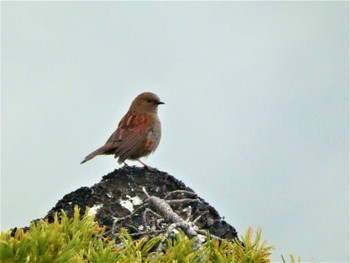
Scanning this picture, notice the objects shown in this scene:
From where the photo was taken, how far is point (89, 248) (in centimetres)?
449

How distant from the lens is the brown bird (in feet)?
39.6

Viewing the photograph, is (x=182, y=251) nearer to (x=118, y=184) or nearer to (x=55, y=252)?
(x=55, y=252)

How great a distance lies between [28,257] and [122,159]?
25.9 ft

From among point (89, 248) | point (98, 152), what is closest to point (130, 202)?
point (89, 248)

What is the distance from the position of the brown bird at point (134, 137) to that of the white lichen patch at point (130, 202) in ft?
17.3

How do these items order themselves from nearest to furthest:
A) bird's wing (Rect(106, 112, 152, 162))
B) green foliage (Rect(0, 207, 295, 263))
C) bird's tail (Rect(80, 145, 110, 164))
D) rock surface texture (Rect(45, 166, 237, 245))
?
green foliage (Rect(0, 207, 295, 263)) < rock surface texture (Rect(45, 166, 237, 245)) < bird's wing (Rect(106, 112, 152, 162)) < bird's tail (Rect(80, 145, 110, 164))

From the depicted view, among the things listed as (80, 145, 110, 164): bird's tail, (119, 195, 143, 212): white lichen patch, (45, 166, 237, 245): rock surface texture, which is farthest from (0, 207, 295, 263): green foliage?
(80, 145, 110, 164): bird's tail

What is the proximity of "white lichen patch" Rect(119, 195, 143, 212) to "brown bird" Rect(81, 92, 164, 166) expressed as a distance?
5278 mm

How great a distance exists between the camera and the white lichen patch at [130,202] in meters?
6.52

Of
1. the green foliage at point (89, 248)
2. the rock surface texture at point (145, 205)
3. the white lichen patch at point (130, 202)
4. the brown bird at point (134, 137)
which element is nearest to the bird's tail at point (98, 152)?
the brown bird at point (134, 137)

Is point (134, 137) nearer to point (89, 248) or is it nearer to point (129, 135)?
point (129, 135)

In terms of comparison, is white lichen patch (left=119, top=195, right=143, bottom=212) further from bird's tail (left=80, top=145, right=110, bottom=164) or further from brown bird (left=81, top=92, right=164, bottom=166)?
bird's tail (left=80, top=145, right=110, bottom=164)

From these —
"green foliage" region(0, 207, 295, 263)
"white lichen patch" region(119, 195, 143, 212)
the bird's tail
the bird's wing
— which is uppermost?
the bird's wing

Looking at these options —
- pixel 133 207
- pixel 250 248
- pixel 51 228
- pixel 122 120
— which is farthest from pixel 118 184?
pixel 122 120
